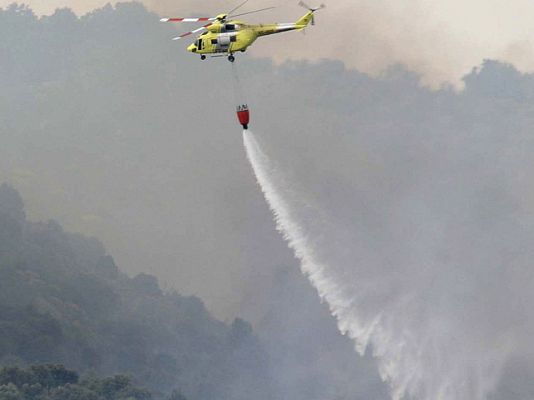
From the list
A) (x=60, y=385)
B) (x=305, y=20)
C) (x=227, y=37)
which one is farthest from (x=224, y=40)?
(x=60, y=385)

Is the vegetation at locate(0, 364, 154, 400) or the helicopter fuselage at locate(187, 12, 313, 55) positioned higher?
the helicopter fuselage at locate(187, 12, 313, 55)

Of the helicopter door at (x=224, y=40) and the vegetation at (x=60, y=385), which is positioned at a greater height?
the helicopter door at (x=224, y=40)

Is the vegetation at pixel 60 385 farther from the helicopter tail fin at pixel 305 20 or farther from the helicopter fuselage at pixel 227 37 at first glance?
the helicopter tail fin at pixel 305 20

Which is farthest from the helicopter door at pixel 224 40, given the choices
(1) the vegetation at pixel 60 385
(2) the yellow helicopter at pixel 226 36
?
(1) the vegetation at pixel 60 385

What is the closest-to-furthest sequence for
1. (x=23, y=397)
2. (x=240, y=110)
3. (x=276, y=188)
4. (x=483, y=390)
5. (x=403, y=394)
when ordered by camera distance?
(x=240, y=110) < (x=276, y=188) < (x=403, y=394) < (x=23, y=397) < (x=483, y=390)

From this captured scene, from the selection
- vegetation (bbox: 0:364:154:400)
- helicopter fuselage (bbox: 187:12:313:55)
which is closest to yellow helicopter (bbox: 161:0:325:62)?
helicopter fuselage (bbox: 187:12:313:55)

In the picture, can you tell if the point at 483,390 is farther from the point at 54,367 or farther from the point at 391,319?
the point at 54,367

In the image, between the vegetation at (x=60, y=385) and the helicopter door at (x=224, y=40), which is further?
the vegetation at (x=60, y=385)

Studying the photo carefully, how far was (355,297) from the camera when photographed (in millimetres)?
191500

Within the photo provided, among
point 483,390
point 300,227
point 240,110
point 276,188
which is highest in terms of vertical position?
Answer: point 240,110

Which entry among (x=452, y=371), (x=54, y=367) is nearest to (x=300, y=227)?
(x=452, y=371)

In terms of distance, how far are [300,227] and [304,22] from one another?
84.4 m

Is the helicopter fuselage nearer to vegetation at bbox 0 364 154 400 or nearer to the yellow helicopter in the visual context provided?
the yellow helicopter

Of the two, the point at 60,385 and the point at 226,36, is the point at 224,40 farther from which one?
the point at 60,385
